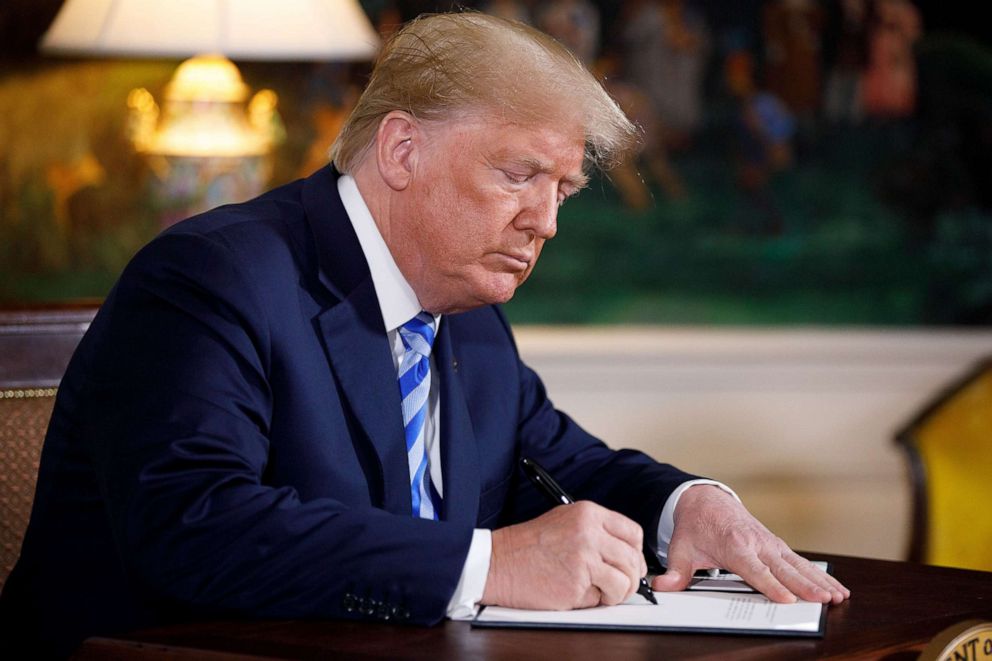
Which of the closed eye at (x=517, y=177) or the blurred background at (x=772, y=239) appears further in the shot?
the blurred background at (x=772, y=239)

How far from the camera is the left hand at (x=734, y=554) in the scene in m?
1.98

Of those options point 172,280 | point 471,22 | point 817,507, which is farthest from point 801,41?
point 172,280

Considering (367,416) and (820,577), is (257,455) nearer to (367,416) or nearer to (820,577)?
(367,416)

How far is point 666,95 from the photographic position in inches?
211

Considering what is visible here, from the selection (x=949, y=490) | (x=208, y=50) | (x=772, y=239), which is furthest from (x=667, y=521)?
(x=772, y=239)

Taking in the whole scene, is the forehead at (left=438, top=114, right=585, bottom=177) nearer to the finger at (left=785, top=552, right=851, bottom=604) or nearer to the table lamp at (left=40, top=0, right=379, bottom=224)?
the finger at (left=785, top=552, right=851, bottom=604)

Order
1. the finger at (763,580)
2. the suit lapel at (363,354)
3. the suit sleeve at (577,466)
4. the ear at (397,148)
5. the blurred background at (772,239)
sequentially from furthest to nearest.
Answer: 1. the blurred background at (772,239)
2. the suit sleeve at (577,466)
3. the ear at (397,148)
4. the suit lapel at (363,354)
5. the finger at (763,580)

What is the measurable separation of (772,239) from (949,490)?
138 cm

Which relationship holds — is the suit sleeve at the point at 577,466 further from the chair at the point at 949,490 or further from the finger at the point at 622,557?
the chair at the point at 949,490

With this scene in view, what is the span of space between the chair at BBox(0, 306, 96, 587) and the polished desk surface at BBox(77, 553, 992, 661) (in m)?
0.92

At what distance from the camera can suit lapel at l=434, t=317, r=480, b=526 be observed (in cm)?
234

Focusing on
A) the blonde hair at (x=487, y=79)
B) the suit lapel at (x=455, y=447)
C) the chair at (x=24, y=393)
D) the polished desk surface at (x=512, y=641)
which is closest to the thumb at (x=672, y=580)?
the polished desk surface at (x=512, y=641)

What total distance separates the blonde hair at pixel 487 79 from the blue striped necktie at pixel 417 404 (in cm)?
31

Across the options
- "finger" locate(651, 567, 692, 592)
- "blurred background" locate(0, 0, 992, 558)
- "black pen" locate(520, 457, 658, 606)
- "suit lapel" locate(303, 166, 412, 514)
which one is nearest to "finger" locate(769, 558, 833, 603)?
"finger" locate(651, 567, 692, 592)
